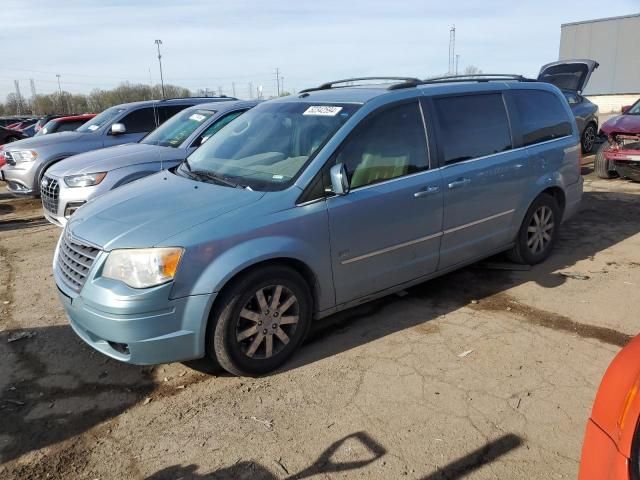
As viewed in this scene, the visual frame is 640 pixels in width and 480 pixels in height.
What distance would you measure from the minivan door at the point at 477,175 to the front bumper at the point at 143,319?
7.20ft

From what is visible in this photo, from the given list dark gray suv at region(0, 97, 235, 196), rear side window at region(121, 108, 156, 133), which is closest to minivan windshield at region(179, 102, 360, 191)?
dark gray suv at region(0, 97, 235, 196)

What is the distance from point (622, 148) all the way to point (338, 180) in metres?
7.75

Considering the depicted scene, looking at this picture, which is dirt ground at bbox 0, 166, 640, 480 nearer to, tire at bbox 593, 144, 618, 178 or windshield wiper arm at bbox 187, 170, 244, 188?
windshield wiper arm at bbox 187, 170, 244, 188

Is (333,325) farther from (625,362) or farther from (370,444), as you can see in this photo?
(625,362)

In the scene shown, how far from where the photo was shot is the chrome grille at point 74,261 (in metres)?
3.38

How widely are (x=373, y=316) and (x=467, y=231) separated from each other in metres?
1.10

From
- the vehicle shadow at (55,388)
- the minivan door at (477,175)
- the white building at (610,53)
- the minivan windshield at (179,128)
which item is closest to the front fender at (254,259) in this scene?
the vehicle shadow at (55,388)

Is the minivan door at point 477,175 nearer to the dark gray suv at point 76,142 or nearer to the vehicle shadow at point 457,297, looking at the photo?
→ the vehicle shadow at point 457,297

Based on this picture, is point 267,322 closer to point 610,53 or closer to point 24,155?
point 24,155

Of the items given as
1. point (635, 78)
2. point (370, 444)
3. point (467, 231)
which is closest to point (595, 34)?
point (635, 78)

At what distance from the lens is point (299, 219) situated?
11.5 feet

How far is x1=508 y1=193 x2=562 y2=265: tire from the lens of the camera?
523cm

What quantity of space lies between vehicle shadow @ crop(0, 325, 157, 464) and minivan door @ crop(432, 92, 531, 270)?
8.82 ft

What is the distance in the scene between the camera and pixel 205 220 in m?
3.30
